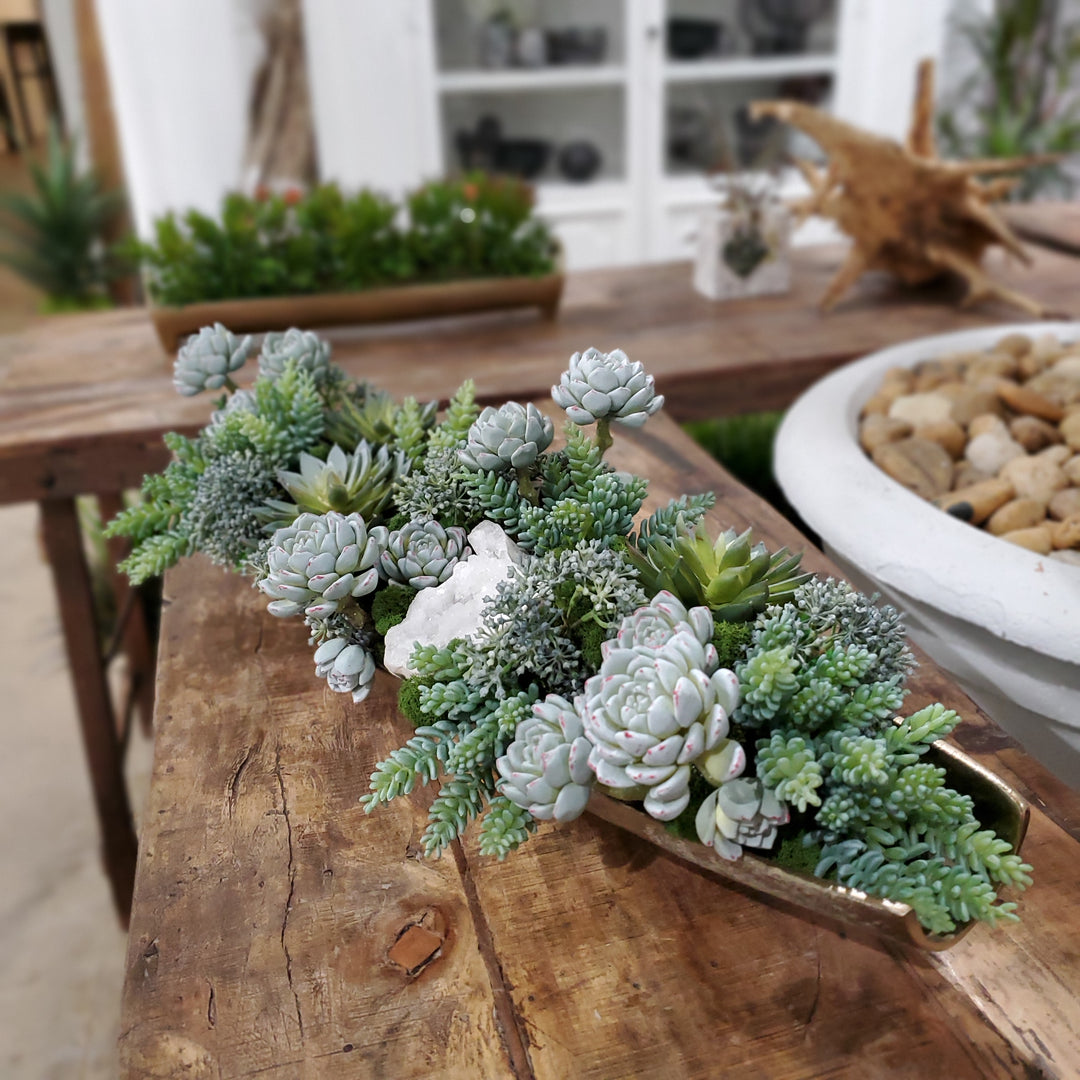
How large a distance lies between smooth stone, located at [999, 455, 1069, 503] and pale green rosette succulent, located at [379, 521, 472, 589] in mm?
582

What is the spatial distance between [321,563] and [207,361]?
0.91 feet

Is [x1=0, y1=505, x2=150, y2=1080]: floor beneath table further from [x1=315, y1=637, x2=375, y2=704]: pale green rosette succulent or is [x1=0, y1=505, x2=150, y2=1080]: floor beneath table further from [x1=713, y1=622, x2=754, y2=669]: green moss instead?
[x1=713, y1=622, x2=754, y2=669]: green moss

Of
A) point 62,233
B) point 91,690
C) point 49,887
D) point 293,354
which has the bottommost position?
point 49,887

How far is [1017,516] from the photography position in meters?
0.89

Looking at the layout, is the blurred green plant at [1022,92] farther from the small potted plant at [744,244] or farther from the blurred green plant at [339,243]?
the blurred green plant at [339,243]

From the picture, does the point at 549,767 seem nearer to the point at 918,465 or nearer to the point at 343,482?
the point at 343,482

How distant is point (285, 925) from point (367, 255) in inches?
44.3

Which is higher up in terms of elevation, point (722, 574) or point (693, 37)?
point (693, 37)

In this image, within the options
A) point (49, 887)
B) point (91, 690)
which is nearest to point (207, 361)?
point (91, 690)

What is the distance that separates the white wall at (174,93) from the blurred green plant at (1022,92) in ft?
7.39

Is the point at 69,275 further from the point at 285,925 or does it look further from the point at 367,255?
the point at 285,925

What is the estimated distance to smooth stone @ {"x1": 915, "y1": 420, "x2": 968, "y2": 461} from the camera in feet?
3.32

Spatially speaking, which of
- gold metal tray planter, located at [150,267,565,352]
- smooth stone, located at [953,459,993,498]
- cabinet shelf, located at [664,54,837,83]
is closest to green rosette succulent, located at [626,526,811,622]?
smooth stone, located at [953,459,993,498]

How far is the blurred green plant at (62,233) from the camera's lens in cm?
309
